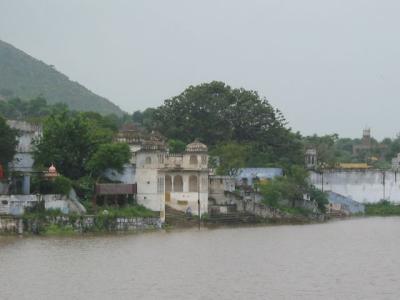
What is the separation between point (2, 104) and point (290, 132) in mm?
43830

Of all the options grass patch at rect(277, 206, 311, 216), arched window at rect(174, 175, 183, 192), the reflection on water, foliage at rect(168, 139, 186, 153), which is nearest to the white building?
arched window at rect(174, 175, 183, 192)

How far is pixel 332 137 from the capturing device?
102 meters

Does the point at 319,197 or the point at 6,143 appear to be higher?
the point at 6,143

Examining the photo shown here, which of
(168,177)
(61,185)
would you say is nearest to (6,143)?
(61,185)

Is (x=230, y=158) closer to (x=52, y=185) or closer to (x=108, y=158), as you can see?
(x=108, y=158)

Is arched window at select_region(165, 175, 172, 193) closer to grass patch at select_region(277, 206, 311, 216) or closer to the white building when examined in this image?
the white building

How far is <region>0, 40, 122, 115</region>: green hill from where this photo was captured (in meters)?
154

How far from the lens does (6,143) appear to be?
45594 mm

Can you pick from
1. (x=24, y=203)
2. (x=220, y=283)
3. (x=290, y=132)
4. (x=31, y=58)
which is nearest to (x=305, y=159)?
(x=290, y=132)

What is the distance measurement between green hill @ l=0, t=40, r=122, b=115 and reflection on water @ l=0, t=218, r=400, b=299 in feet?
359

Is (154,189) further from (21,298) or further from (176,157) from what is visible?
(21,298)

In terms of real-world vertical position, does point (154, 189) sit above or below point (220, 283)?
above

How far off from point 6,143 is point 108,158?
5.91 m

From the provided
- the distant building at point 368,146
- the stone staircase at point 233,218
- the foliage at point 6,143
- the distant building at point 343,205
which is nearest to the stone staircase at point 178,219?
the stone staircase at point 233,218
